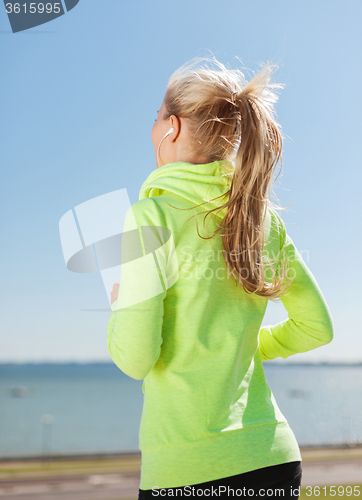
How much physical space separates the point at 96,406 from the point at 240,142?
35.3m

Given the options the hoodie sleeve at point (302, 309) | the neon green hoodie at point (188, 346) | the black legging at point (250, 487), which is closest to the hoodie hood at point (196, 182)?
the neon green hoodie at point (188, 346)

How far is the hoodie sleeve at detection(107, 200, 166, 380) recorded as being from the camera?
1.52ft

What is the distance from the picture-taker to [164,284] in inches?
18.9

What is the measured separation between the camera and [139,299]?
0.47 meters

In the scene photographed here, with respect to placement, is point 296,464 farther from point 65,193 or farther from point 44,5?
point 65,193

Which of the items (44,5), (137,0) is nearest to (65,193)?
(137,0)

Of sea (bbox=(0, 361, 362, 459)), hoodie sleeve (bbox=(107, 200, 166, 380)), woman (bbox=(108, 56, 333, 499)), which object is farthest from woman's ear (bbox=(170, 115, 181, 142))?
sea (bbox=(0, 361, 362, 459))

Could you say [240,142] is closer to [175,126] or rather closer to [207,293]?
[175,126]

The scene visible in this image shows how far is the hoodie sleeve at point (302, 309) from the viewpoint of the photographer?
64 cm

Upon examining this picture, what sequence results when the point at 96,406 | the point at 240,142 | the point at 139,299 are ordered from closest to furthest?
the point at 139,299
the point at 240,142
the point at 96,406

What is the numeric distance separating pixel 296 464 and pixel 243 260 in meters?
0.29

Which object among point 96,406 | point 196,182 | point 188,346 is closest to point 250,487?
point 188,346

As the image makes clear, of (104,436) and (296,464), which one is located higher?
(296,464)

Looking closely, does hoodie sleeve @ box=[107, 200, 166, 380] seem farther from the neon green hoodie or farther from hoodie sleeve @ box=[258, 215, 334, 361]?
hoodie sleeve @ box=[258, 215, 334, 361]
